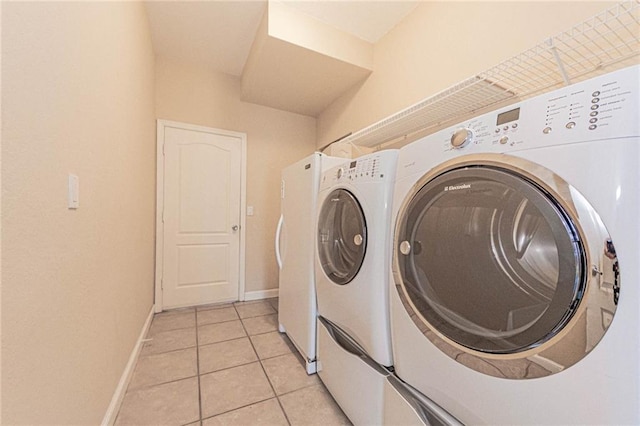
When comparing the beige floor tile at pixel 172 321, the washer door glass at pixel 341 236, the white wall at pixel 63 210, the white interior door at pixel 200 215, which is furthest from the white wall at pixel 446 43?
the beige floor tile at pixel 172 321

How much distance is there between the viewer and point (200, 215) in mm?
2721

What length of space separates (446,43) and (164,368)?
2853mm

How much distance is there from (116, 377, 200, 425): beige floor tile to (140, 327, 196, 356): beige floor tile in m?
0.44

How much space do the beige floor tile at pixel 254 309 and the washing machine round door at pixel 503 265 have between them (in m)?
2.10

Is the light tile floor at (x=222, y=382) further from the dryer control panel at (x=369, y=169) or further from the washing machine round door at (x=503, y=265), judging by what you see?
the dryer control panel at (x=369, y=169)

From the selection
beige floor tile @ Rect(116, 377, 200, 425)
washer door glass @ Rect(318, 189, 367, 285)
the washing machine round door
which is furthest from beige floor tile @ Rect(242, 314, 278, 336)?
the washing machine round door

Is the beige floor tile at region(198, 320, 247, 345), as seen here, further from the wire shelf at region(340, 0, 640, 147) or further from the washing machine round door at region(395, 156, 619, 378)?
the wire shelf at region(340, 0, 640, 147)

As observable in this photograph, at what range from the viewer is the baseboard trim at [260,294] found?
297 cm

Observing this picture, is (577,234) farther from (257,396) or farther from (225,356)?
(225,356)

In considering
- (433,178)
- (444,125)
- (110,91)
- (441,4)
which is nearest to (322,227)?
(433,178)

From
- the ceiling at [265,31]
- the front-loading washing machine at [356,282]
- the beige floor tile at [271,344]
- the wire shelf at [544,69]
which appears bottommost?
the beige floor tile at [271,344]

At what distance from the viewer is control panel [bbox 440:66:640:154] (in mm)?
454

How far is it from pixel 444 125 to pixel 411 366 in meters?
1.44

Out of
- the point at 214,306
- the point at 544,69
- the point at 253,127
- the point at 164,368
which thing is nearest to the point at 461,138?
the point at 544,69
